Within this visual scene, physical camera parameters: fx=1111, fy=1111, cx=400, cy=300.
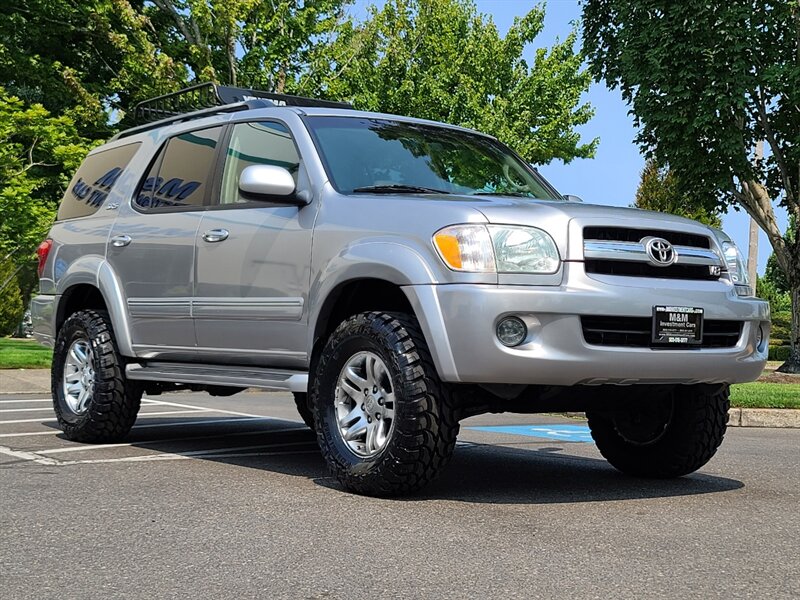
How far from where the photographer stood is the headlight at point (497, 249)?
5188mm

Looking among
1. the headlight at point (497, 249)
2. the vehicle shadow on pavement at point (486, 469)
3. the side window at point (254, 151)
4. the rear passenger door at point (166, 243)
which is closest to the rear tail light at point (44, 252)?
the rear passenger door at point (166, 243)

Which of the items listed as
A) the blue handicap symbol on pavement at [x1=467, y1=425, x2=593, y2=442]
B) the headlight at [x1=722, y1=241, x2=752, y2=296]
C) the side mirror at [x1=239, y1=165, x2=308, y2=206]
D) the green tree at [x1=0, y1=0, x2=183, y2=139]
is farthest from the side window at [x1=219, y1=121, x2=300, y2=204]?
the green tree at [x1=0, y1=0, x2=183, y2=139]

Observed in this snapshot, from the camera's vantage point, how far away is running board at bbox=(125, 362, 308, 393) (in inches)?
240

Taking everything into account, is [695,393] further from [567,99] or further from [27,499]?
[567,99]

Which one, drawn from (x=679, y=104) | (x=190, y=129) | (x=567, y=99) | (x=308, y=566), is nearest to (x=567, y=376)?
(x=308, y=566)

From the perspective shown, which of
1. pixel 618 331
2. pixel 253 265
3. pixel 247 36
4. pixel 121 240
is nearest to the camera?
pixel 618 331

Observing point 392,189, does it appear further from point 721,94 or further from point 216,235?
point 721,94

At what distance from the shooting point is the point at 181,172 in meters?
7.46

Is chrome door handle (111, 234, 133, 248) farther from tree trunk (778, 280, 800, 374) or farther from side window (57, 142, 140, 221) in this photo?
tree trunk (778, 280, 800, 374)

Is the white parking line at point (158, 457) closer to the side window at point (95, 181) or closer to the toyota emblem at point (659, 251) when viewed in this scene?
the side window at point (95, 181)

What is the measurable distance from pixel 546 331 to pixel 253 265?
2008 millimetres

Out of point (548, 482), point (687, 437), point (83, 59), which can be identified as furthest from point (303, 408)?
point (83, 59)

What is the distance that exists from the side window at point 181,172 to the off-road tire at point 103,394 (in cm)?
92

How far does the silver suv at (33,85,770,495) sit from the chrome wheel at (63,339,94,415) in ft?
0.06
